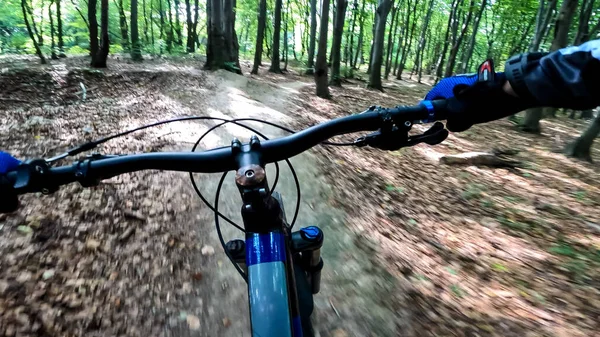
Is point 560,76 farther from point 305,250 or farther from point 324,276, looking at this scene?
point 324,276

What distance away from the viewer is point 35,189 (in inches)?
55.9

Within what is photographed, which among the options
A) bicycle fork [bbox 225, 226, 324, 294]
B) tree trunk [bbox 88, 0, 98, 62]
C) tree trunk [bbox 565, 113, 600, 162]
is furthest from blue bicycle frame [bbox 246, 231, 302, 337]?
tree trunk [bbox 88, 0, 98, 62]

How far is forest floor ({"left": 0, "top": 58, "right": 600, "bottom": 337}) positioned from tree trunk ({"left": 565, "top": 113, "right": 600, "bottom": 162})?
1.81 m

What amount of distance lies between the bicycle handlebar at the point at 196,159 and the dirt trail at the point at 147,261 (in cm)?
196

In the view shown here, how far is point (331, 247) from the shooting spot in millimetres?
3975

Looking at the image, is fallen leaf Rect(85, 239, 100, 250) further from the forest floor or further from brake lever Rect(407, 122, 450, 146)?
brake lever Rect(407, 122, 450, 146)

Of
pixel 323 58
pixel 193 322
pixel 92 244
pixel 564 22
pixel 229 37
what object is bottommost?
pixel 193 322

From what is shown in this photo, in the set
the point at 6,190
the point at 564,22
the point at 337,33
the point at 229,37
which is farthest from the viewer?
the point at 229,37

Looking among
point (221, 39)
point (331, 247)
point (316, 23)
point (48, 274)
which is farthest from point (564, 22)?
point (316, 23)

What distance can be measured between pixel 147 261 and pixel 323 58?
10.5m

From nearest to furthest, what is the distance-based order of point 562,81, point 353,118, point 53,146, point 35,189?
point 562,81 → point 35,189 → point 353,118 → point 53,146

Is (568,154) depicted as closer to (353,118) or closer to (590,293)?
(590,293)

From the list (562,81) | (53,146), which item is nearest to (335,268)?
(562,81)

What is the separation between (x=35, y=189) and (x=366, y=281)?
3.01m
